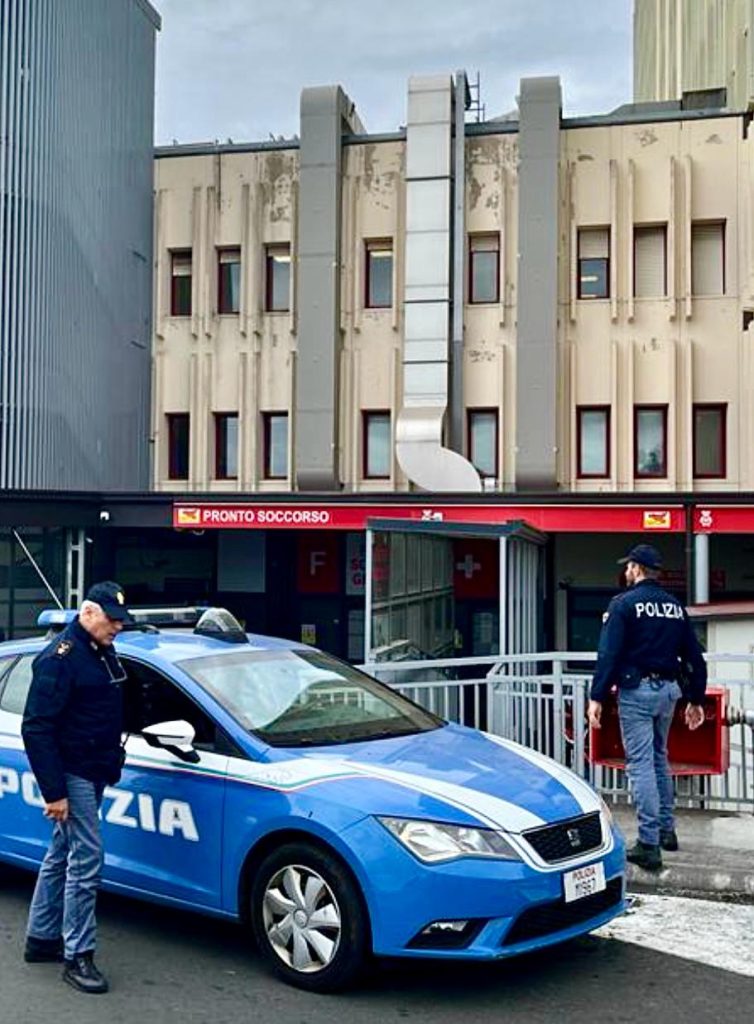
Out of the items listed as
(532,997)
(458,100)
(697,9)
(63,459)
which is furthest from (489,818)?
(697,9)

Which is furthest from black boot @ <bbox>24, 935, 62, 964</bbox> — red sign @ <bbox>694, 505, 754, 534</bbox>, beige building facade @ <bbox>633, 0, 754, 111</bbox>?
A: beige building facade @ <bbox>633, 0, 754, 111</bbox>

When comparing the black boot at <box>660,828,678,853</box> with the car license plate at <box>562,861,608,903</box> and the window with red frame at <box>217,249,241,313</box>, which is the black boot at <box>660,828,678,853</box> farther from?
the window with red frame at <box>217,249,241,313</box>

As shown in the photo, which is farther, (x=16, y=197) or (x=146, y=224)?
(x=146, y=224)

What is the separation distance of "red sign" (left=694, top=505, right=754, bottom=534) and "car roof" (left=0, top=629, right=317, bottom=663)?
434 inches

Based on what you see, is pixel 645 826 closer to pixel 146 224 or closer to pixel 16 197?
pixel 16 197

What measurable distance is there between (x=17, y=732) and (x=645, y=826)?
3629 millimetres

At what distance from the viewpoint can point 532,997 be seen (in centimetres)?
496

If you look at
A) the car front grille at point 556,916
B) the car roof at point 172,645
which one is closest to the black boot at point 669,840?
the car front grille at point 556,916

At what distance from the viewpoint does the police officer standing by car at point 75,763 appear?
16.3 ft

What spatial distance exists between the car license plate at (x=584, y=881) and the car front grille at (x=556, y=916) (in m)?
0.03

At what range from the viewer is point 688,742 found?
828 centimetres

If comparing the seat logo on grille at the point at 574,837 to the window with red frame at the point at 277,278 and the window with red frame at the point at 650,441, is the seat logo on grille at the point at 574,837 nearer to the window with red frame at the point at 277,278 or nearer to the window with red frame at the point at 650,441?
the window with red frame at the point at 650,441

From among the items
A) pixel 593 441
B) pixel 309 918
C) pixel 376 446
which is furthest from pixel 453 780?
pixel 376 446

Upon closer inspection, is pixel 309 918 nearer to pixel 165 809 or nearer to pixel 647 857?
pixel 165 809
